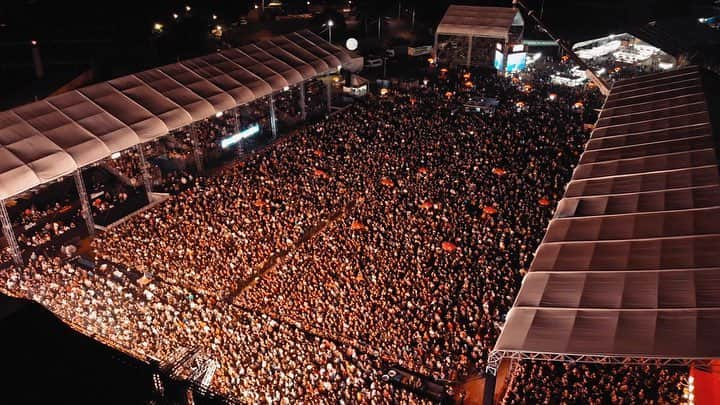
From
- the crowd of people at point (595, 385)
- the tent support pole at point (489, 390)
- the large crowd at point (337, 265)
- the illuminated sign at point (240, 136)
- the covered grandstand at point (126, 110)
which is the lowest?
the illuminated sign at point (240, 136)

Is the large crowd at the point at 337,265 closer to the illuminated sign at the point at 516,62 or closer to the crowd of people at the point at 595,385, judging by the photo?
the crowd of people at the point at 595,385

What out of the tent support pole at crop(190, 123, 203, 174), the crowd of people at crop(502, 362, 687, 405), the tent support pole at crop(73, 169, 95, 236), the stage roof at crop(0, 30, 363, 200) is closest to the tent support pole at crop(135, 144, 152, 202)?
the stage roof at crop(0, 30, 363, 200)

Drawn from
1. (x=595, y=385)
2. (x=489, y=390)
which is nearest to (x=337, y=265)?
(x=489, y=390)

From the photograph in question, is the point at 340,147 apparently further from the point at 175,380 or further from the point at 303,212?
the point at 175,380

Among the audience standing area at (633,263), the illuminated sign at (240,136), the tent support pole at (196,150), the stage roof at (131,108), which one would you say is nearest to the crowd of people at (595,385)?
the audience standing area at (633,263)

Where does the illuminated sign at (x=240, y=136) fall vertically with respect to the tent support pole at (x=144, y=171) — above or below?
below
